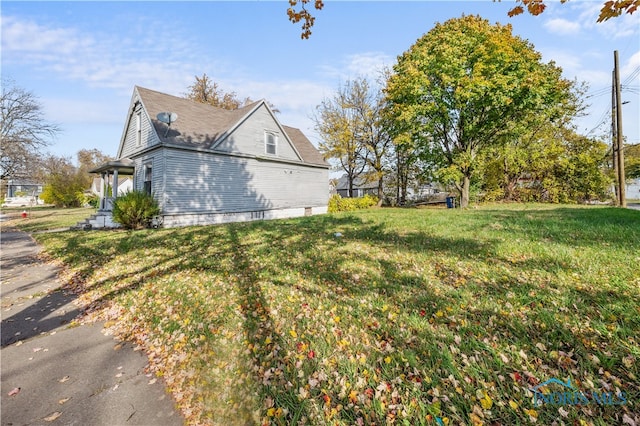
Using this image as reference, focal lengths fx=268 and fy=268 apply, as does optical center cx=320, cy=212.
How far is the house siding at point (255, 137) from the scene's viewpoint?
16422 millimetres

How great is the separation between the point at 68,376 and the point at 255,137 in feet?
53.1

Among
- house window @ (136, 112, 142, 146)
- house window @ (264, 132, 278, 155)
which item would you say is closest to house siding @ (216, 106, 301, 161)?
house window @ (264, 132, 278, 155)

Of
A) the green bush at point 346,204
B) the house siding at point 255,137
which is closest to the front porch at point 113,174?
the house siding at point 255,137

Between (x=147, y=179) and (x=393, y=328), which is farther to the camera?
(x=147, y=179)

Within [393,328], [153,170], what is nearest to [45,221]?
[153,170]

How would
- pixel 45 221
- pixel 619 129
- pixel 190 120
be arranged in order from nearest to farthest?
pixel 619 129
pixel 190 120
pixel 45 221

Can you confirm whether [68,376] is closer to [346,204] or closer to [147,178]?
[147,178]

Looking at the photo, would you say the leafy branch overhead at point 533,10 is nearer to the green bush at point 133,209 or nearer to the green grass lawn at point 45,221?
the green bush at point 133,209

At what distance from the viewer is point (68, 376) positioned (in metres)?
3.00

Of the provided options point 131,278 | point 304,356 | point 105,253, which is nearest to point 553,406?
point 304,356

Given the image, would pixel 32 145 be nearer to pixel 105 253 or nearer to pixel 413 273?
pixel 105 253

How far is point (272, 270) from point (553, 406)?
15.4ft

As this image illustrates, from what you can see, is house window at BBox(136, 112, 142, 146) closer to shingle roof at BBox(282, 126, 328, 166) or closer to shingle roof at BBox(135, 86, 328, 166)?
shingle roof at BBox(135, 86, 328, 166)

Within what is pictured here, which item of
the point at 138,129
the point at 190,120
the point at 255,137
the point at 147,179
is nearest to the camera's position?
the point at 147,179
